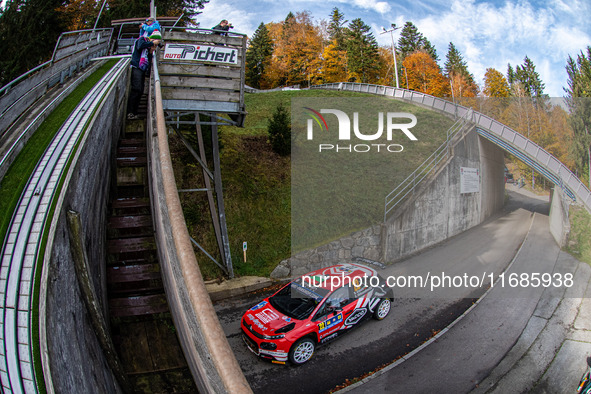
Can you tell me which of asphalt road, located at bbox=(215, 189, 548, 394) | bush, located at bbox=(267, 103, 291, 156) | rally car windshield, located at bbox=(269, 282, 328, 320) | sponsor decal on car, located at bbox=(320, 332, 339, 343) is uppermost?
bush, located at bbox=(267, 103, 291, 156)

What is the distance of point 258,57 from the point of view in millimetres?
47250

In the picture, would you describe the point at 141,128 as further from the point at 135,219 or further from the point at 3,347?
the point at 3,347

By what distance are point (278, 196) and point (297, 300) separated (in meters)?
6.64

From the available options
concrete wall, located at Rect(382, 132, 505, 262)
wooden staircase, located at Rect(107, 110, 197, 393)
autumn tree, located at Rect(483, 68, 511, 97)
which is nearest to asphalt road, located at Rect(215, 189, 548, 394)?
concrete wall, located at Rect(382, 132, 505, 262)

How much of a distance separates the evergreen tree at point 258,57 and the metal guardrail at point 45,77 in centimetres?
2928

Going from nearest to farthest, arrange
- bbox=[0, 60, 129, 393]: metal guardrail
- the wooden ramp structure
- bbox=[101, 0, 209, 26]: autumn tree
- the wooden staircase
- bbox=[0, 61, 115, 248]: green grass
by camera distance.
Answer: bbox=[0, 60, 129, 393]: metal guardrail → bbox=[0, 61, 115, 248]: green grass → the wooden staircase → the wooden ramp structure → bbox=[101, 0, 209, 26]: autumn tree

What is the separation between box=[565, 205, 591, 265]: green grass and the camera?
1642 cm

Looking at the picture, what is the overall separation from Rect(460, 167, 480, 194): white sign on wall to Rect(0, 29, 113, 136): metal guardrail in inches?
782

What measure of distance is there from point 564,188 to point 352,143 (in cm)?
1185

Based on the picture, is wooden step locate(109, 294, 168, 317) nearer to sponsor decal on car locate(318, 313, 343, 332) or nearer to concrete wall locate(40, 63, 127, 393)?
concrete wall locate(40, 63, 127, 393)

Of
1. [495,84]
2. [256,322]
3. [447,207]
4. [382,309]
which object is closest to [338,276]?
[382,309]

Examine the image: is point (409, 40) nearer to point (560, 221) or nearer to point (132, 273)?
point (560, 221)

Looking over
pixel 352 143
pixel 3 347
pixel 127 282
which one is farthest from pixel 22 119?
pixel 352 143

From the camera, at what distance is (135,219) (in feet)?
18.5
